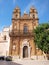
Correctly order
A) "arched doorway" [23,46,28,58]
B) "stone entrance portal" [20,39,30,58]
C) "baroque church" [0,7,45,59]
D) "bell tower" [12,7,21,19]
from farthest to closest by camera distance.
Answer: "bell tower" [12,7,21,19]
"arched doorway" [23,46,28,58]
"stone entrance portal" [20,39,30,58]
"baroque church" [0,7,45,59]

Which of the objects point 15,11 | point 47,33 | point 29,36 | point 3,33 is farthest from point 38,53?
point 3,33

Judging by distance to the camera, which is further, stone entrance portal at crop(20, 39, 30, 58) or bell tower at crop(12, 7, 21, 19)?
bell tower at crop(12, 7, 21, 19)

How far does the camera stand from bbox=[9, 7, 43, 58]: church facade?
3603 cm

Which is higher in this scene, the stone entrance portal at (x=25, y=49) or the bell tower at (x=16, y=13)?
the bell tower at (x=16, y=13)

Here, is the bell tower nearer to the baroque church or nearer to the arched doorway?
the baroque church

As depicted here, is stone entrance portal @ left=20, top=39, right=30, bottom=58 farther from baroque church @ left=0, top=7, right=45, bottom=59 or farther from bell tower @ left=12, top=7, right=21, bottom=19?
bell tower @ left=12, top=7, right=21, bottom=19

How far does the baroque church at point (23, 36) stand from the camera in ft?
118

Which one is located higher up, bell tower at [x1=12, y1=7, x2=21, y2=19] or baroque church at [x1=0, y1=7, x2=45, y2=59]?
bell tower at [x1=12, y1=7, x2=21, y2=19]

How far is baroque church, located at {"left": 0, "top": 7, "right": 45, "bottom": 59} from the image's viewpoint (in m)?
35.9

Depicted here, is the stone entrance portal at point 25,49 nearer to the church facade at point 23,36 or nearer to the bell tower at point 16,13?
the church facade at point 23,36

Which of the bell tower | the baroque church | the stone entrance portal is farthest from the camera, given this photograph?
the bell tower

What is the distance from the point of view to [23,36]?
3669 cm

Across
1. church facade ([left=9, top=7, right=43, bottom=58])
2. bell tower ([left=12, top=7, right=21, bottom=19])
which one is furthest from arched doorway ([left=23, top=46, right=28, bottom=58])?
bell tower ([left=12, top=7, right=21, bottom=19])

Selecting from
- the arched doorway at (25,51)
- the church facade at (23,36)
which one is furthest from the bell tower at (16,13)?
the arched doorway at (25,51)
